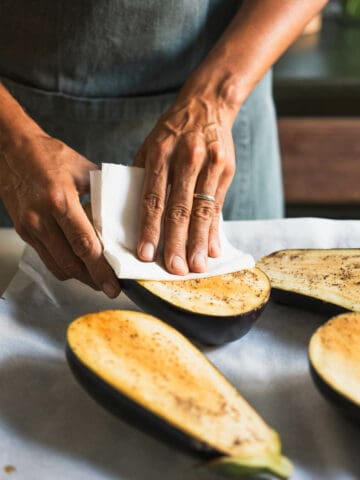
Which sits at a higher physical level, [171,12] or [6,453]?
[171,12]

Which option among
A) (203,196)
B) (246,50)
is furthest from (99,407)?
(246,50)

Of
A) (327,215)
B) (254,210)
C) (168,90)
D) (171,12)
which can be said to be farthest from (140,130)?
(327,215)

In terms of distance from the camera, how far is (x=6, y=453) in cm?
72

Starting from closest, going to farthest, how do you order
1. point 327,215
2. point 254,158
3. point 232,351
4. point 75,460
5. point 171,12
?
point 75,460
point 232,351
point 171,12
point 254,158
point 327,215

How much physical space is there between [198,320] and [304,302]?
180 mm

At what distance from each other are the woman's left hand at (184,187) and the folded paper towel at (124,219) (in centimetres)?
1

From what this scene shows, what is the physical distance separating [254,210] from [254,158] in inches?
4.2

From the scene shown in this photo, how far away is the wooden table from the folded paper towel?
23 cm

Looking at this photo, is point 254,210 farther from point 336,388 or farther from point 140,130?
point 336,388

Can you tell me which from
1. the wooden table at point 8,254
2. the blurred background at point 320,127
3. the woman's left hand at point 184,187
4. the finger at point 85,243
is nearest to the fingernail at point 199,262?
the woman's left hand at point 184,187

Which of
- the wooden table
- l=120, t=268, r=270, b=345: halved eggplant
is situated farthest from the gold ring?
the wooden table

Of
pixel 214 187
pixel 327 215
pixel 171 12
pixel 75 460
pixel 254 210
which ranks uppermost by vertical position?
pixel 171 12

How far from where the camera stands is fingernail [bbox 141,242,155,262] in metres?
0.91

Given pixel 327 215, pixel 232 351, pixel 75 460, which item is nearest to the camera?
pixel 75 460
